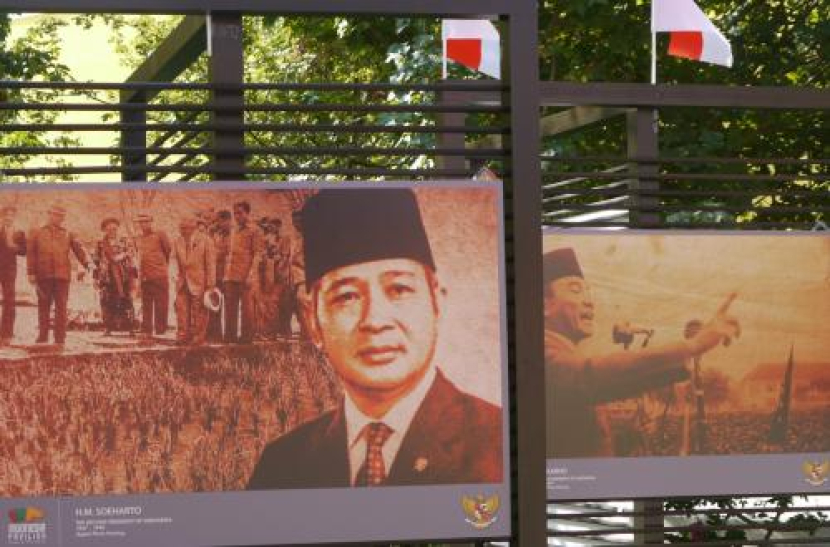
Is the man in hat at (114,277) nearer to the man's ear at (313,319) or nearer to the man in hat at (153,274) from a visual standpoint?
the man in hat at (153,274)

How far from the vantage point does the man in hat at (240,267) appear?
4.94m

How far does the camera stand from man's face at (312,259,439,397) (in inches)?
197

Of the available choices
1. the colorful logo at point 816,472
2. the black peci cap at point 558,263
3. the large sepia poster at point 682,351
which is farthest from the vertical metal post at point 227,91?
the colorful logo at point 816,472

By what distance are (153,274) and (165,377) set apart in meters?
0.28

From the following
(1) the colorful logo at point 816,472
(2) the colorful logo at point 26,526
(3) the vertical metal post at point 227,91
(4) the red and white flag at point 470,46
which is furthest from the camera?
(4) the red and white flag at point 470,46

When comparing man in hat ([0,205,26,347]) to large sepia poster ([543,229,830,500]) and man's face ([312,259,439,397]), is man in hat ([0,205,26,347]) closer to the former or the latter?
man's face ([312,259,439,397])

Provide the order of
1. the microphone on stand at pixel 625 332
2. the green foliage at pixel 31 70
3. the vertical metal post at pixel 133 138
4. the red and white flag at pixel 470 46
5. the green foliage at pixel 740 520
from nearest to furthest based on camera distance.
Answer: the microphone on stand at pixel 625 332
the vertical metal post at pixel 133 138
the red and white flag at pixel 470 46
the green foliage at pixel 740 520
the green foliage at pixel 31 70

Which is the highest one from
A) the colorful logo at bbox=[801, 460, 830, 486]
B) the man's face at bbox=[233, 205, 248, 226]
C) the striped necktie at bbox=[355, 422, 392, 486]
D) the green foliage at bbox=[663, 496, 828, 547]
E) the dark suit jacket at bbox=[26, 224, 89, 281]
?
the man's face at bbox=[233, 205, 248, 226]

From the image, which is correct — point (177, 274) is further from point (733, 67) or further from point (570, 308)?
point (733, 67)

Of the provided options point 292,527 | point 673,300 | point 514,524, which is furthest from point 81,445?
point 673,300

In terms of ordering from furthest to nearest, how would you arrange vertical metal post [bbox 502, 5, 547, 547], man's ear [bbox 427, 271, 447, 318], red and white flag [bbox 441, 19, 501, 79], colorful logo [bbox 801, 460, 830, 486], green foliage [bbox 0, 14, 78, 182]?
green foliage [bbox 0, 14, 78, 182], red and white flag [bbox 441, 19, 501, 79], colorful logo [bbox 801, 460, 830, 486], vertical metal post [bbox 502, 5, 547, 547], man's ear [bbox 427, 271, 447, 318]

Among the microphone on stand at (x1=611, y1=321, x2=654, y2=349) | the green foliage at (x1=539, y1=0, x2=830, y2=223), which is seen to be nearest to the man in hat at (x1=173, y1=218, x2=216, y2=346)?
the microphone on stand at (x1=611, y1=321, x2=654, y2=349)

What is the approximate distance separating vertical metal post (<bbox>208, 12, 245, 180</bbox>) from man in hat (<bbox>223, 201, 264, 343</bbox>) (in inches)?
16.0

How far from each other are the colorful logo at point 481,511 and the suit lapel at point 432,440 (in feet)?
0.37
